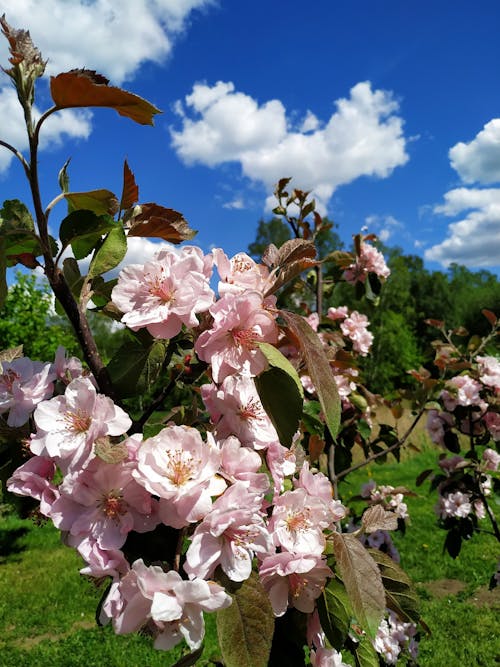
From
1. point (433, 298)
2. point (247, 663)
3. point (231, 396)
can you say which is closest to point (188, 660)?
point (247, 663)

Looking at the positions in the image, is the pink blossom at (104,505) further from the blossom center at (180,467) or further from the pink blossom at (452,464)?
the pink blossom at (452,464)

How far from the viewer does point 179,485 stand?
731 millimetres

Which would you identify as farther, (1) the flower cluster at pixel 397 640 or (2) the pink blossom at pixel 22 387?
(1) the flower cluster at pixel 397 640

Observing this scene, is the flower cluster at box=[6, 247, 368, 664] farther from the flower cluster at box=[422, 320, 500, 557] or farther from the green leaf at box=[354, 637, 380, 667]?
the flower cluster at box=[422, 320, 500, 557]

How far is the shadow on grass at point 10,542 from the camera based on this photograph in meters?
7.05

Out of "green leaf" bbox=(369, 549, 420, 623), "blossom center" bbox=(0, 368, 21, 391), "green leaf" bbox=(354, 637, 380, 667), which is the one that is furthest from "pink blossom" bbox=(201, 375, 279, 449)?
"green leaf" bbox=(354, 637, 380, 667)

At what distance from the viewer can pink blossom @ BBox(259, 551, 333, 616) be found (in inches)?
35.2

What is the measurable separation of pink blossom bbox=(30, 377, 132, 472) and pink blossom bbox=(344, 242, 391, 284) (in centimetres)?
242

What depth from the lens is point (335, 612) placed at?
947 millimetres

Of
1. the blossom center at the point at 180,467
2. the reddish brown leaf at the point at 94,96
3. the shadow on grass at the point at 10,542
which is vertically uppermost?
the reddish brown leaf at the point at 94,96

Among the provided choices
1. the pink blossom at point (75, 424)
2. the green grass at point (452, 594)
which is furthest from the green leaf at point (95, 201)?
the green grass at point (452, 594)

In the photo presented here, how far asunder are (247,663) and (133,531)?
0.79 ft

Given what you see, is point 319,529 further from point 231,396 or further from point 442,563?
point 442,563

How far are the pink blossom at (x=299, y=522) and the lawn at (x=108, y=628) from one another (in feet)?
7.21
